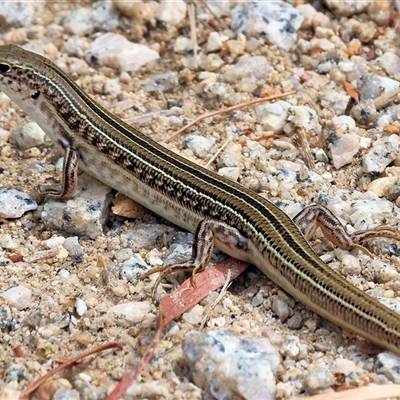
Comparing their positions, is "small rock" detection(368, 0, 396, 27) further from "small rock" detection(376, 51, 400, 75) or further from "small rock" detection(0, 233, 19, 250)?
"small rock" detection(0, 233, 19, 250)

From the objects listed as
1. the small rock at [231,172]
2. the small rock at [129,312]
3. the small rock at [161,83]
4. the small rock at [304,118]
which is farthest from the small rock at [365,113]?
the small rock at [129,312]

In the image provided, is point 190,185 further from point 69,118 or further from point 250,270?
point 69,118

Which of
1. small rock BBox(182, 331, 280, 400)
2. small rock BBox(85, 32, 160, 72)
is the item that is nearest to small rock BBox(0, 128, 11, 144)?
small rock BBox(85, 32, 160, 72)

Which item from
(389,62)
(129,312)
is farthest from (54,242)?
(389,62)

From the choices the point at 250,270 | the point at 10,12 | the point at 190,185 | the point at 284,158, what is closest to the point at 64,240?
the point at 190,185

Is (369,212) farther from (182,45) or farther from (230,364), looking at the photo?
(182,45)

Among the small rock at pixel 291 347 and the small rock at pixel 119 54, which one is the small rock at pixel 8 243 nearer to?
the small rock at pixel 291 347
